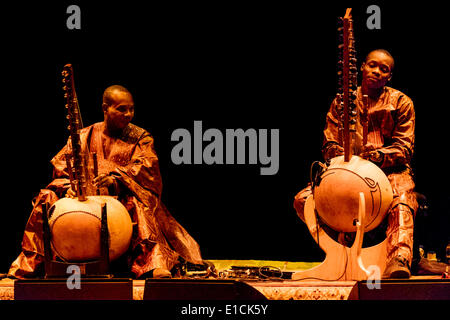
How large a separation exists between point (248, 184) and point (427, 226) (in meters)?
1.71

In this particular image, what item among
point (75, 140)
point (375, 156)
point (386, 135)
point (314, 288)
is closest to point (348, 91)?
point (375, 156)

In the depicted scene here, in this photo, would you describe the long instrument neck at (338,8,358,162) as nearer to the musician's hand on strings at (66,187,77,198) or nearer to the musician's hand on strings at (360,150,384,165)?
the musician's hand on strings at (360,150,384,165)

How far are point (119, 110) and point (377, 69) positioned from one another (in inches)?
76.7

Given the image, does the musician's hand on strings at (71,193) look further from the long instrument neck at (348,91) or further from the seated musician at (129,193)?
the long instrument neck at (348,91)

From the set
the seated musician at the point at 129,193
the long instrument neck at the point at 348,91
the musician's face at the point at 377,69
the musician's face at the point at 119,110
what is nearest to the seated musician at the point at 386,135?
the musician's face at the point at 377,69

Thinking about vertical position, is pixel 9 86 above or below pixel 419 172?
above

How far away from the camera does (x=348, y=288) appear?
5004 millimetres

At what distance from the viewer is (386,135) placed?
6098mm

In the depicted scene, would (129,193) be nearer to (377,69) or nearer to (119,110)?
(119,110)

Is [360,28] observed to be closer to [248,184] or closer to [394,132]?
[394,132]

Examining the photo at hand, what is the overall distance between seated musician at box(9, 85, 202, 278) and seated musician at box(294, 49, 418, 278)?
1.08 metres

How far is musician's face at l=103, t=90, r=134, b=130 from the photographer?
6246 millimetres
